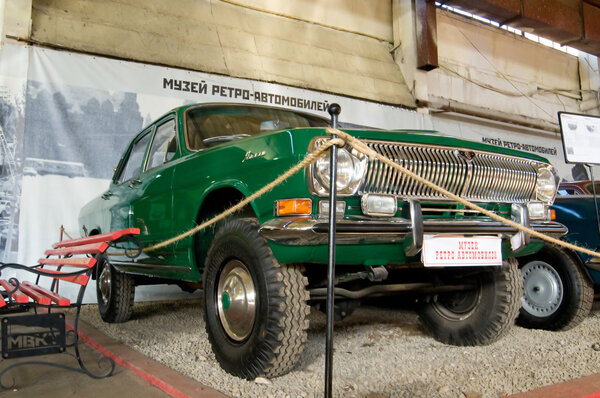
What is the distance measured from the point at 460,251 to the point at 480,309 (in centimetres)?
100

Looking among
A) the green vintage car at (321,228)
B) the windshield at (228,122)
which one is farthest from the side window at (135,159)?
the windshield at (228,122)

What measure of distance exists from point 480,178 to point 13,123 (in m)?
5.43

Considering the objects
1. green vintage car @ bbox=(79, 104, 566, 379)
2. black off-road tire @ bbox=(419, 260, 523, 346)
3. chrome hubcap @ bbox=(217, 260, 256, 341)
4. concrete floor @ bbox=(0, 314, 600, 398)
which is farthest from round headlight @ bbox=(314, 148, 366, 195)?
black off-road tire @ bbox=(419, 260, 523, 346)

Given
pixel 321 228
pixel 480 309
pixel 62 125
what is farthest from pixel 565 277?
pixel 62 125

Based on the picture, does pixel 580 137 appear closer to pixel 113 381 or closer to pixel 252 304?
pixel 252 304

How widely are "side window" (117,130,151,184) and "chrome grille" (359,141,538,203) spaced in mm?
2644

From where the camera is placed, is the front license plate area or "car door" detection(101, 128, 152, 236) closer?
the front license plate area

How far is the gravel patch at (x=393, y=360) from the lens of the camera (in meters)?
2.35

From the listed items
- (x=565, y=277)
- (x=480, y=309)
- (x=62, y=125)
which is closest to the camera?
(x=480, y=309)

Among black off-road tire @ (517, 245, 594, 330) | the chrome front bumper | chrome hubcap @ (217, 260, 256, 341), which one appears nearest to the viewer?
the chrome front bumper

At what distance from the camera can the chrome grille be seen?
2.38m

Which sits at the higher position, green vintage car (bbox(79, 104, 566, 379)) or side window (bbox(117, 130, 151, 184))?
side window (bbox(117, 130, 151, 184))

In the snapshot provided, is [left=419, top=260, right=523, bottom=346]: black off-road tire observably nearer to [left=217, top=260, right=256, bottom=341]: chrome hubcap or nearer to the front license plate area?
the front license plate area

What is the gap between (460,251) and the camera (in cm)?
240
